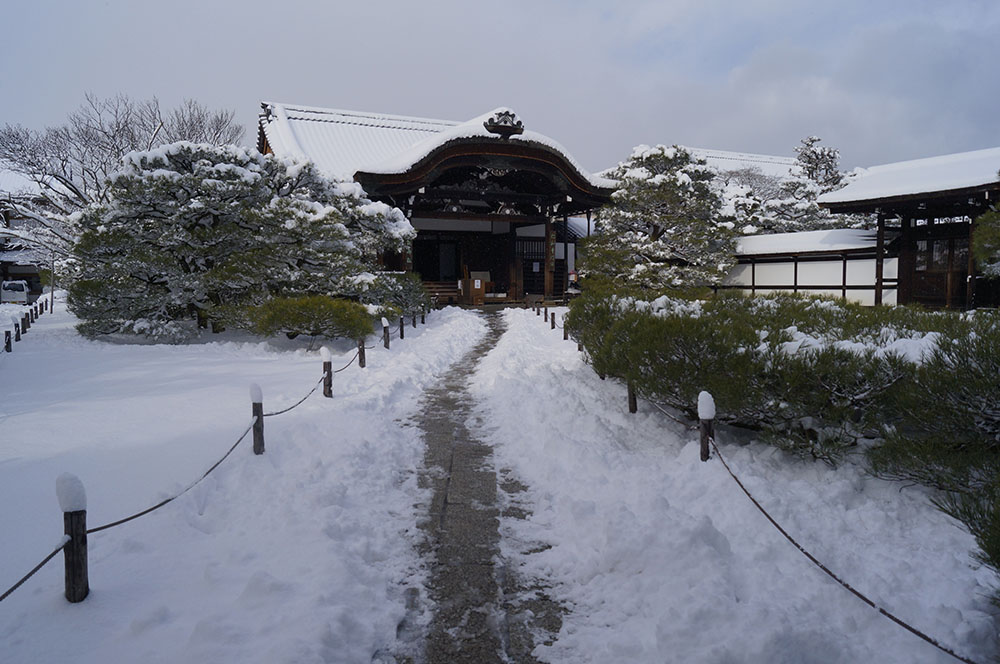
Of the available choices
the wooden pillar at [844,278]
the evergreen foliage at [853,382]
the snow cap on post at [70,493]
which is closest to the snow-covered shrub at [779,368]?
the evergreen foliage at [853,382]

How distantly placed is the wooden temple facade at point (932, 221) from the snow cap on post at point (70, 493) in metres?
18.4

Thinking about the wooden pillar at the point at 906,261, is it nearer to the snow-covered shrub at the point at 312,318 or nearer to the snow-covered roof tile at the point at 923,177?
the snow-covered roof tile at the point at 923,177

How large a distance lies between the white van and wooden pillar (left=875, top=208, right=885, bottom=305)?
4080 centimetres

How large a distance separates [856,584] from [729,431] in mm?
2872

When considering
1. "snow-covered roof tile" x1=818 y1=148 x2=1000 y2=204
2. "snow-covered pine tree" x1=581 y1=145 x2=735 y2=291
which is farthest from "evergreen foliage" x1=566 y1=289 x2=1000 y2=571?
"snow-covered pine tree" x1=581 y1=145 x2=735 y2=291

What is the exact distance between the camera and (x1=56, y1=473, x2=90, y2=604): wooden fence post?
10.4 feet

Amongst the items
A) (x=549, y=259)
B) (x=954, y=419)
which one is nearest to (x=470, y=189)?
(x=549, y=259)

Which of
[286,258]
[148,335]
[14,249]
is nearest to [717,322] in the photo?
[286,258]

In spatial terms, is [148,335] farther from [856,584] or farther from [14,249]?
[14,249]

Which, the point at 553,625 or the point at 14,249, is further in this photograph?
the point at 14,249

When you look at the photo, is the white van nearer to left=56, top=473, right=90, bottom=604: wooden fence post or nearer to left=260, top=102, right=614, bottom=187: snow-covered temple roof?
left=260, top=102, right=614, bottom=187: snow-covered temple roof

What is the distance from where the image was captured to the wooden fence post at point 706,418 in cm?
504

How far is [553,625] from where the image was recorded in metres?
A: 3.32

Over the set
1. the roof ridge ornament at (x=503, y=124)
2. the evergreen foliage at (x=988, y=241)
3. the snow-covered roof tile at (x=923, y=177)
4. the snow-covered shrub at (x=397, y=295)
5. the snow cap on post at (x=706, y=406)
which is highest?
the roof ridge ornament at (x=503, y=124)
